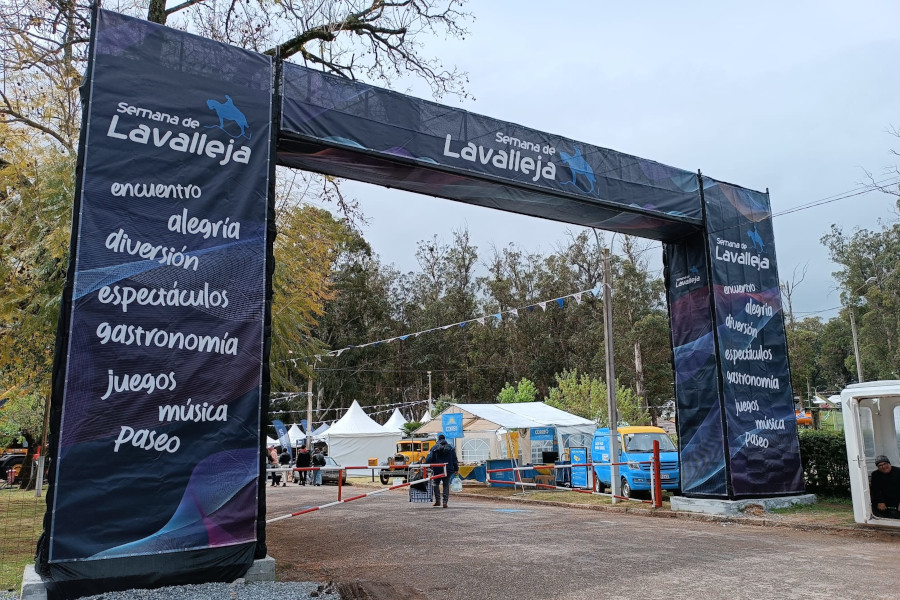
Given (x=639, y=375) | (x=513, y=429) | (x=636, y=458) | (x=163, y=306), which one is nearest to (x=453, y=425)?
(x=513, y=429)

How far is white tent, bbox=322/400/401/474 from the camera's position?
110 feet

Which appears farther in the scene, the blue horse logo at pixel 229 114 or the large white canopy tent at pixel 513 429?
the large white canopy tent at pixel 513 429

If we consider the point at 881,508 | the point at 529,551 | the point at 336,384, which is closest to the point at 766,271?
the point at 881,508

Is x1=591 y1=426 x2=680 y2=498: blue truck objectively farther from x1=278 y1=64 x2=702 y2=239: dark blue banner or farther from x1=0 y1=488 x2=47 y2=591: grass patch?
x1=0 y1=488 x2=47 y2=591: grass patch

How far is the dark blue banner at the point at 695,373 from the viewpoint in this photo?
1241cm

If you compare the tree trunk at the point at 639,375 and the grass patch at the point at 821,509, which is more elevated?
the tree trunk at the point at 639,375

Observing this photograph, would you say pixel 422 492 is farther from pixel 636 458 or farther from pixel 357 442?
pixel 357 442

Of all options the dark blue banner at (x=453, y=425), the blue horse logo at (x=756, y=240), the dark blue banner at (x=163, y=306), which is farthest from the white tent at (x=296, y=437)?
the dark blue banner at (x=163, y=306)

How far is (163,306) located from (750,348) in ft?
35.0

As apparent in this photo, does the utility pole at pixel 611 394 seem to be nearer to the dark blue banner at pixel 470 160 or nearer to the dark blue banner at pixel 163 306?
the dark blue banner at pixel 470 160

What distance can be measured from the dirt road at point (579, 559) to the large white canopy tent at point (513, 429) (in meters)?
11.7

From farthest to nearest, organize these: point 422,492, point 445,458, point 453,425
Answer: point 453,425
point 422,492
point 445,458

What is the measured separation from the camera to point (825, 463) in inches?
561

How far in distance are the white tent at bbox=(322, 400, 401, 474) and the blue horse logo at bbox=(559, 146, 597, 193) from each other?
24.7 meters
